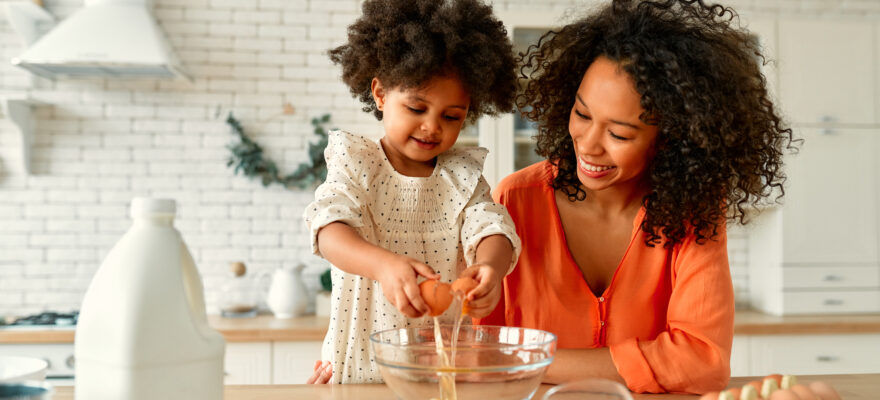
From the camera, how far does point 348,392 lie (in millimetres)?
1050

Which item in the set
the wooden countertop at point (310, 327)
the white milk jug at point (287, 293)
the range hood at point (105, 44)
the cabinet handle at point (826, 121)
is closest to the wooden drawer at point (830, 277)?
the wooden countertop at point (310, 327)

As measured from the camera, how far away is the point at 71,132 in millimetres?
3230

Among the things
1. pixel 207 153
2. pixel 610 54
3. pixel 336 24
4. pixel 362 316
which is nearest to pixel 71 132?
pixel 207 153

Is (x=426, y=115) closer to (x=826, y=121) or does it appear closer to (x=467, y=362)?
(x=467, y=362)

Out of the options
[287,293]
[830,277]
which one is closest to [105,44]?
[287,293]

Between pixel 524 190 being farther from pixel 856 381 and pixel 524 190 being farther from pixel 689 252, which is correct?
pixel 856 381

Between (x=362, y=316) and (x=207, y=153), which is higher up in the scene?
(x=207, y=153)

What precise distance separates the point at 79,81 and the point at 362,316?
8.33 feet

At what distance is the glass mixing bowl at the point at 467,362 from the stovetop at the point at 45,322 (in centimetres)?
233

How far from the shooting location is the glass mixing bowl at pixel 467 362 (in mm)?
810

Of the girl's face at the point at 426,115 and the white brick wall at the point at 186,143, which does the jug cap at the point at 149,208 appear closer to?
the girl's face at the point at 426,115

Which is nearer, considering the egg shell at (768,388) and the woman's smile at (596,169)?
the egg shell at (768,388)

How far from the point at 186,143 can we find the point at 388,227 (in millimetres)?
2275

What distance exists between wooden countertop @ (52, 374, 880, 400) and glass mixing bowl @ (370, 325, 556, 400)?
0.13 m
